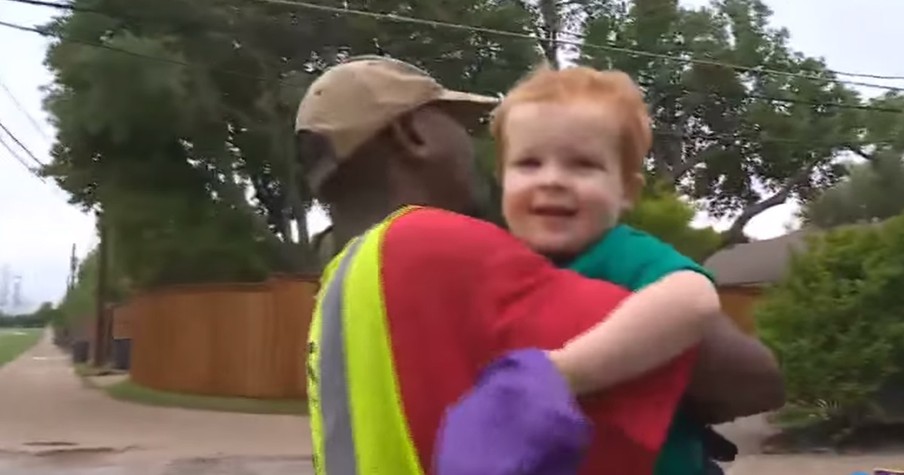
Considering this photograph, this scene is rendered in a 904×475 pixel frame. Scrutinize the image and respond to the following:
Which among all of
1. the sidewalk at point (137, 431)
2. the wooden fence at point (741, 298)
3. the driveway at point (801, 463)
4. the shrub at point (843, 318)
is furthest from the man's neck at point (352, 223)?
the wooden fence at point (741, 298)

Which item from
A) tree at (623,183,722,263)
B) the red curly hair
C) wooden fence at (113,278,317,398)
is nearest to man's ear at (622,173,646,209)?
the red curly hair

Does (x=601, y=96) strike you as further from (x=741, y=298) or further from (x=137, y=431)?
(x=741, y=298)

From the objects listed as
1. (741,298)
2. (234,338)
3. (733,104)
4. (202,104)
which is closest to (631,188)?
(741,298)

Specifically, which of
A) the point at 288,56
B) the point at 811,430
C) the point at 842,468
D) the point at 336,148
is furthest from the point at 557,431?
the point at 288,56

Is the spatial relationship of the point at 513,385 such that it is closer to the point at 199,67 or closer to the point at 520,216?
A: the point at 520,216

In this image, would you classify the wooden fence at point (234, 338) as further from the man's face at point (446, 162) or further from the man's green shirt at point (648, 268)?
the man's green shirt at point (648, 268)

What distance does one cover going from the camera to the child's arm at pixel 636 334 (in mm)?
1366

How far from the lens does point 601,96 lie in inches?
61.5

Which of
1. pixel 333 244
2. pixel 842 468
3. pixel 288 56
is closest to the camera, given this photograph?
pixel 333 244

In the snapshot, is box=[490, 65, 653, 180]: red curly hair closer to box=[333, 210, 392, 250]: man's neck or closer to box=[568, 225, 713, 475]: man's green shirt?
box=[568, 225, 713, 475]: man's green shirt

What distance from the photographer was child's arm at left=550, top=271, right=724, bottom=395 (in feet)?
4.48

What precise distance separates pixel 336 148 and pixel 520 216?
0.28 metres

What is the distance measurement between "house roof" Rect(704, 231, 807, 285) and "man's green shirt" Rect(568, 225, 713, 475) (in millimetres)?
28943

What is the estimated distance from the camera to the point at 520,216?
1.59 meters
